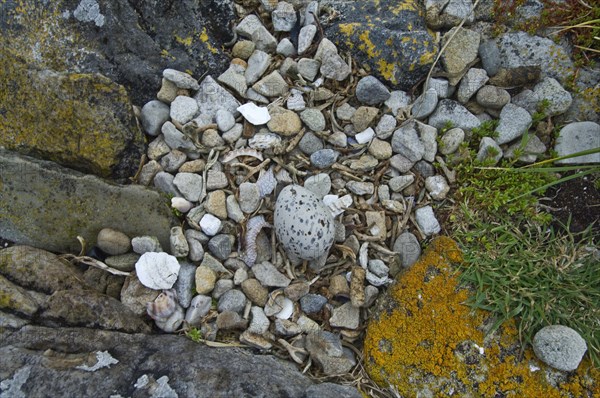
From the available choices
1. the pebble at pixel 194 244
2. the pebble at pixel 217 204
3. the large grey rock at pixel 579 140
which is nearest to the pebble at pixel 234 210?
the pebble at pixel 217 204

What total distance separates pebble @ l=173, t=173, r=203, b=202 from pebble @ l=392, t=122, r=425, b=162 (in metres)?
1.55

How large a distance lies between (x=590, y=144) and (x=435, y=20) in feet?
4.89

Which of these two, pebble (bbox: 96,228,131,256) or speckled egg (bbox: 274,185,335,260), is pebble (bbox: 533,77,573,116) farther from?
pebble (bbox: 96,228,131,256)

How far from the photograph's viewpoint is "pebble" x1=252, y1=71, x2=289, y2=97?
375 centimetres

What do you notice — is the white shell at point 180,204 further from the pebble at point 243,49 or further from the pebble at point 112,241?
the pebble at point 243,49

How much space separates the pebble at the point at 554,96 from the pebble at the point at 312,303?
2.22 m

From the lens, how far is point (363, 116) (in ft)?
12.0

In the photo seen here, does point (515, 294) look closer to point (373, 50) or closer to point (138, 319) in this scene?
point (373, 50)

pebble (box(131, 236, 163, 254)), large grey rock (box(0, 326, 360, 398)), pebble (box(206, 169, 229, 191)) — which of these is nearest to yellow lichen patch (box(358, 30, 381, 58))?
pebble (box(206, 169, 229, 191))

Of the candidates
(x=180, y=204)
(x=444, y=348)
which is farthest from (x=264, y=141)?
(x=444, y=348)

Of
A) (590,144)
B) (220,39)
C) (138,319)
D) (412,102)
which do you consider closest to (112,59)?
(220,39)

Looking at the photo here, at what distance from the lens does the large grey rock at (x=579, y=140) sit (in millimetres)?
3462

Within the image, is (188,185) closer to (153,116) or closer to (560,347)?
(153,116)

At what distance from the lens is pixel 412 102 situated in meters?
3.72
